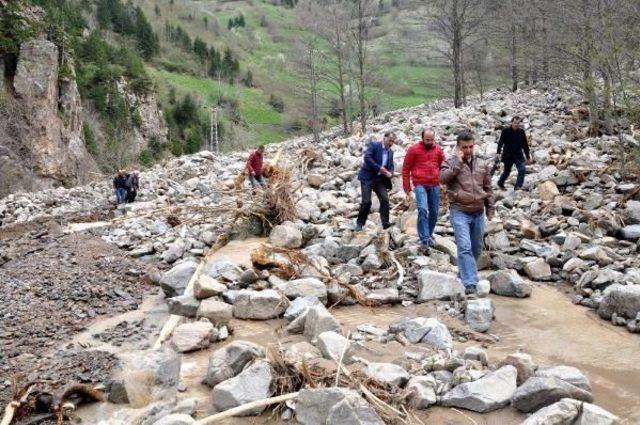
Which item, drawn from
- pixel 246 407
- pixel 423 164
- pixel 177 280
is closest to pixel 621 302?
pixel 423 164

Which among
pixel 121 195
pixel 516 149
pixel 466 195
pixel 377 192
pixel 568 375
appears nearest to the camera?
pixel 568 375

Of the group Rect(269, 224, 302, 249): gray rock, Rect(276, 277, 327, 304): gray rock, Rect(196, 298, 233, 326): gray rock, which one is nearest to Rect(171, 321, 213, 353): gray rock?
Rect(196, 298, 233, 326): gray rock

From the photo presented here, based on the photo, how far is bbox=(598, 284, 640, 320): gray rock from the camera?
5.73m

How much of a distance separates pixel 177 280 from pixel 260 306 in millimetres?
1645

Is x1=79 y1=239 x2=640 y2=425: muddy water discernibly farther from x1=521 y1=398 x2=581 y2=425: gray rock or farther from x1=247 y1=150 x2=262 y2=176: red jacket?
x1=247 y1=150 x2=262 y2=176: red jacket

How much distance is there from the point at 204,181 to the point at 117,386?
13.0m

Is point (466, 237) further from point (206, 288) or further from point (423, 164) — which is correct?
point (206, 288)

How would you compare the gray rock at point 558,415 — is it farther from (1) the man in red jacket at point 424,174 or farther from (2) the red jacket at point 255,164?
(2) the red jacket at point 255,164

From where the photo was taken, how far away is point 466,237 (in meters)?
6.32

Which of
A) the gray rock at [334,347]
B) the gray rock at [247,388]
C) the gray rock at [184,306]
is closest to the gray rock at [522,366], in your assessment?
the gray rock at [334,347]

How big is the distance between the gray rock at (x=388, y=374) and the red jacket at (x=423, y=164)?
12.7 feet

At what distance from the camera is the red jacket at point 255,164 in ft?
45.8

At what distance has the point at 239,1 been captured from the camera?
120 m

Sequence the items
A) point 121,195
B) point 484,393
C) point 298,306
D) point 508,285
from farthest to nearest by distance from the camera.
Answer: point 121,195
point 508,285
point 298,306
point 484,393
